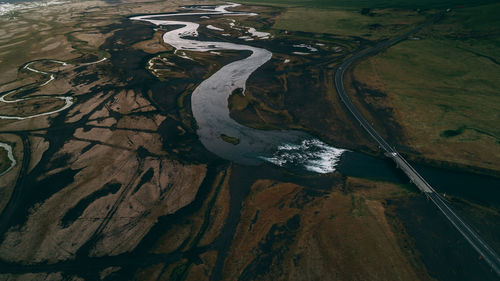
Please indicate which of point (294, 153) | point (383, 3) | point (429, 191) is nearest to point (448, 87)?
point (429, 191)

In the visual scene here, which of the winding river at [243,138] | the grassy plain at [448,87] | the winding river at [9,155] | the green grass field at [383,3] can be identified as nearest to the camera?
the winding river at [9,155]

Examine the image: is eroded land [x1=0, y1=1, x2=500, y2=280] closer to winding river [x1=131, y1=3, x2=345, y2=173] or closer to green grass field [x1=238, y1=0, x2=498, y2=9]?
winding river [x1=131, y1=3, x2=345, y2=173]

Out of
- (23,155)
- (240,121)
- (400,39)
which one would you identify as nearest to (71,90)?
(23,155)

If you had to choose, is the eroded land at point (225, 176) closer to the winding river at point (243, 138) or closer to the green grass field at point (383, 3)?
the winding river at point (243, 138)

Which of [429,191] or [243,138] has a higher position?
[429,191]

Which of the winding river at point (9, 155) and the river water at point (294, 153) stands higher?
the river water at point (294, 153)

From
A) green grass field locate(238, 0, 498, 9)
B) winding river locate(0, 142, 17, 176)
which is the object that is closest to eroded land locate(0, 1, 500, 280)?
winding river locate(0, 142, 17, 176)

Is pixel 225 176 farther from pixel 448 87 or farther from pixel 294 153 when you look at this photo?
pixel 448 87

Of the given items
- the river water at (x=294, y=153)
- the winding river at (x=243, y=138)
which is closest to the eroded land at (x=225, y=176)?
the river water at (x=294, y=153)

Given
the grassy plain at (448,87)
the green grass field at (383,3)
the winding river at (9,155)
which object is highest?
the green grass field at (383,3)
